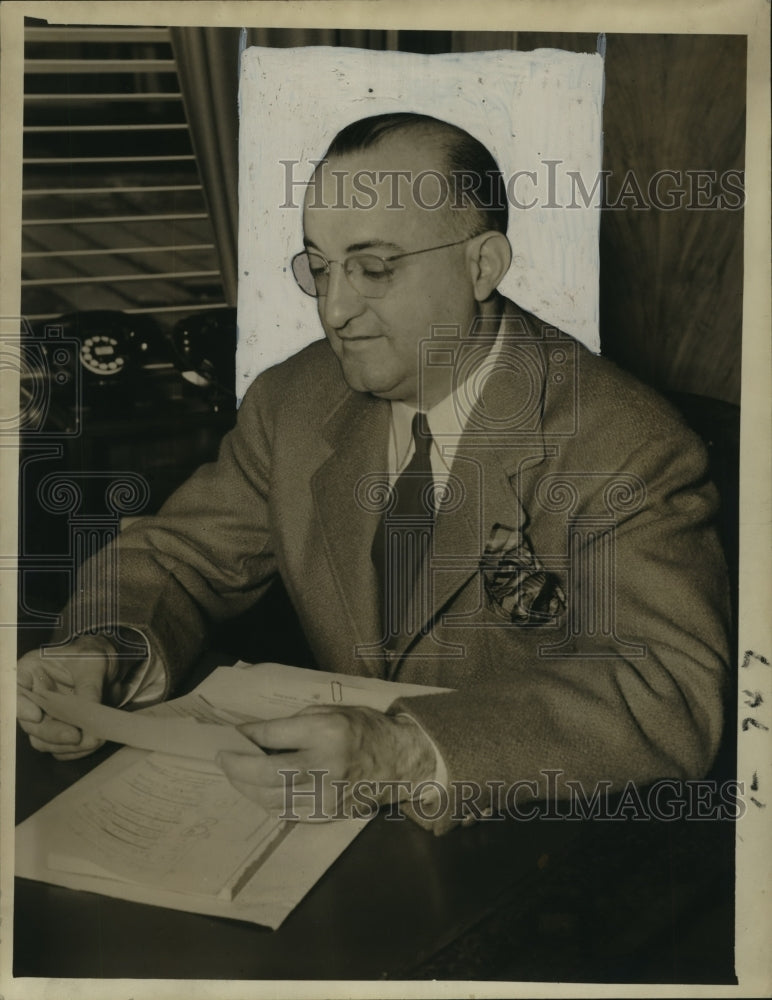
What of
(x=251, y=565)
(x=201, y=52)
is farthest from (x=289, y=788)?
(x=201, y=52)

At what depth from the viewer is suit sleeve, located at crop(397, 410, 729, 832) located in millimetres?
1806

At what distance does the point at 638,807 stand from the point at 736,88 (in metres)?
1.30

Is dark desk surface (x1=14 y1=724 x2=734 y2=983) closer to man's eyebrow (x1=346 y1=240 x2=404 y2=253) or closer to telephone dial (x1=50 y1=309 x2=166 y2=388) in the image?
telephone dial (x1=50 y1=309 x2=166 y2=388)

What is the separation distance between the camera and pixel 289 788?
1.86 m

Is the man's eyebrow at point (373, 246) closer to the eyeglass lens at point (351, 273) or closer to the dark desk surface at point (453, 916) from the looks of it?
the eyeglass lens at point (351, 273)

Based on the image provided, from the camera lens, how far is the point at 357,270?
189cm

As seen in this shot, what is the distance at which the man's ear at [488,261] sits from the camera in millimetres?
1892

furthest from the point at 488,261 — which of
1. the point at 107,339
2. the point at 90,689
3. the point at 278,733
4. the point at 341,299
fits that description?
the point at 90,689

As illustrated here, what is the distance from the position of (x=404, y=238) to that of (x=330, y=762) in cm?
90

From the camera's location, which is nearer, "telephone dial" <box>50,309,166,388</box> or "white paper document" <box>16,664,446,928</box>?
"white paper document" <box>16,664,446,928</box>

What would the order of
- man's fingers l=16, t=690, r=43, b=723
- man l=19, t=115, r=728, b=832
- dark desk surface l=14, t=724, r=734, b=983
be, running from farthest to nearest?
1. man's fingers l=16, t=690, r=43, b=723
2. man l=19, t=115, r=728, b=832
3. dark desk surface l=14, t=724, r=734, b=983

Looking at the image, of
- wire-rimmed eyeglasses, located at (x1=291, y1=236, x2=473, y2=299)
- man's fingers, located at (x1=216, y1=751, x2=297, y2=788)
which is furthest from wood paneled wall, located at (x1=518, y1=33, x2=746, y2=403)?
man's fingers, located at (x1=216, y1=751, x2=297, y2=788)

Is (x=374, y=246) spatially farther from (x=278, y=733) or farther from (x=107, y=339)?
(x=278, y=733)

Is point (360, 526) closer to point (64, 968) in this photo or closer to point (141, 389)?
point (141, 389)
